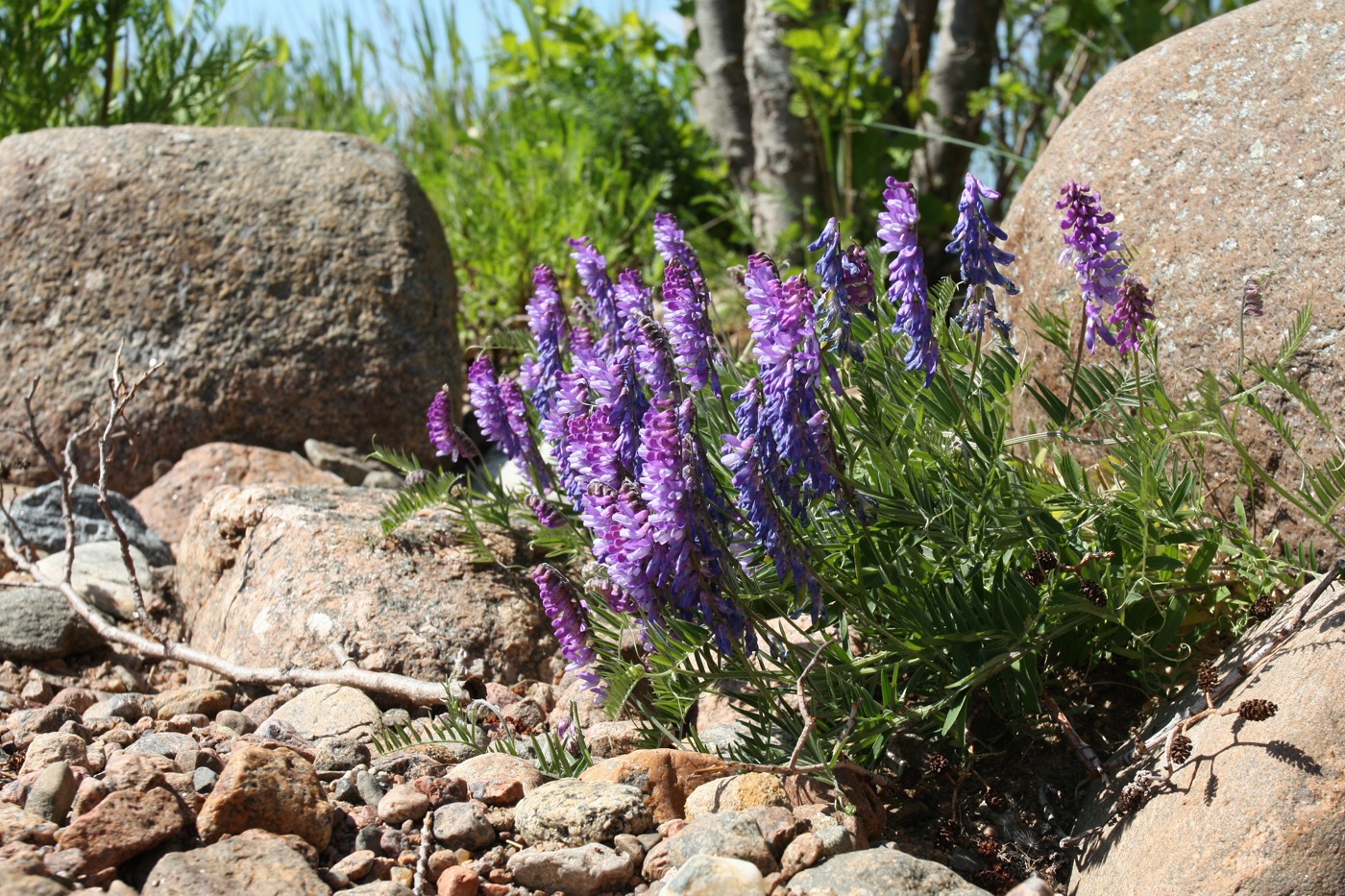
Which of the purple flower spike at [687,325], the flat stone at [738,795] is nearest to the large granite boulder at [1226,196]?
the purple flower spike at [687,325]

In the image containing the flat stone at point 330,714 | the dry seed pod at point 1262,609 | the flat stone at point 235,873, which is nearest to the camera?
the flat stone at point 235,873

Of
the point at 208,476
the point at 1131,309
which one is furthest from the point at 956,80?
the point at 1131,309

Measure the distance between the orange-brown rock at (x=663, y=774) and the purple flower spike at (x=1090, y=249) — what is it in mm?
1191

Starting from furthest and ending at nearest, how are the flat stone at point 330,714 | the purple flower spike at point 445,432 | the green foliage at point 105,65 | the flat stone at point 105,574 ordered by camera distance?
the green foliage at point 105,65, the flat stone at point 105,574, the purple flower spike at point 445,432, the flat stone at point 330,714

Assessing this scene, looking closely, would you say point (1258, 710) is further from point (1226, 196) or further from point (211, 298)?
point (211, 298)

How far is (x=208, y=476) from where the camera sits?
15.5 feet

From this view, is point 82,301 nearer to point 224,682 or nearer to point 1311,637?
point 224,682

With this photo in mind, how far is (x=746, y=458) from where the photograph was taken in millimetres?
2312

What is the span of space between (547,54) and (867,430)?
6.20m

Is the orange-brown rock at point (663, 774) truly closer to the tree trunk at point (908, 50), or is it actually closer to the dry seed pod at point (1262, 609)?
the dry seed pod at point (1262, 609)

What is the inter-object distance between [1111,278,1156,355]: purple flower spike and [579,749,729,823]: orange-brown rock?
3.99 feet

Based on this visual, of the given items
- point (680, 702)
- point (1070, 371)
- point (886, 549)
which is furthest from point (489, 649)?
point (1070, 371)

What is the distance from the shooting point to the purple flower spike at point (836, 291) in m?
2.35

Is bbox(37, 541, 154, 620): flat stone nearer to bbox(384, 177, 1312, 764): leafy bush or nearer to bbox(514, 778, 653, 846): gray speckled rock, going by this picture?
bbox(384, 177, 1312, 764): leafy bush
